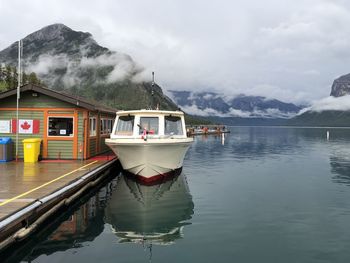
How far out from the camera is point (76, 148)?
20.5 metres

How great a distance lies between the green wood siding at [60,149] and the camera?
20.5m

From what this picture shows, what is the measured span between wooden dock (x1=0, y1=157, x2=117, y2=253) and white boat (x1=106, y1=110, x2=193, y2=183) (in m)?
1.74

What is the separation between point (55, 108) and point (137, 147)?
640cm

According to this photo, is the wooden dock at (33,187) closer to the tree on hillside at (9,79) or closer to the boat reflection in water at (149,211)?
the boat reflection in water at (149,211)

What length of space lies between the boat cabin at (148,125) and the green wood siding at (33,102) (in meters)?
3.38

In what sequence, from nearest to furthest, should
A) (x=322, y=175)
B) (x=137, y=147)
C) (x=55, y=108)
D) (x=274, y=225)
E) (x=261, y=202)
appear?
1. (x=274, y=225)
2. (x=261, y=202)
3. (x=137, y=147)
4. (x=55, y=108)
5. (x=322, y=175)

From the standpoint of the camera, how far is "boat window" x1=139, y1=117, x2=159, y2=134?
18953 millimetres

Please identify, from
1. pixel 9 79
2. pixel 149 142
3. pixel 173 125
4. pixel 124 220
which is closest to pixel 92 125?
pixel 173 125

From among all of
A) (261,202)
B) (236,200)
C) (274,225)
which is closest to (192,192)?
(236,200)

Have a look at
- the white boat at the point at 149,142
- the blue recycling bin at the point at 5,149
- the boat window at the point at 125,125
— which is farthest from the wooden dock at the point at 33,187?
the boat window at the point at 125,125

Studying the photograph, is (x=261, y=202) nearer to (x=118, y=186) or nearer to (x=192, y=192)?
(x=192, y=192)

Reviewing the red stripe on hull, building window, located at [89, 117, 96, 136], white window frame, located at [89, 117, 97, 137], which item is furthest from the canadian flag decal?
the red stripe on hull

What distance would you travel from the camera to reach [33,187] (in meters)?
12.5

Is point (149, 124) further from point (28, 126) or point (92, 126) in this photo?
point (28, 126)
